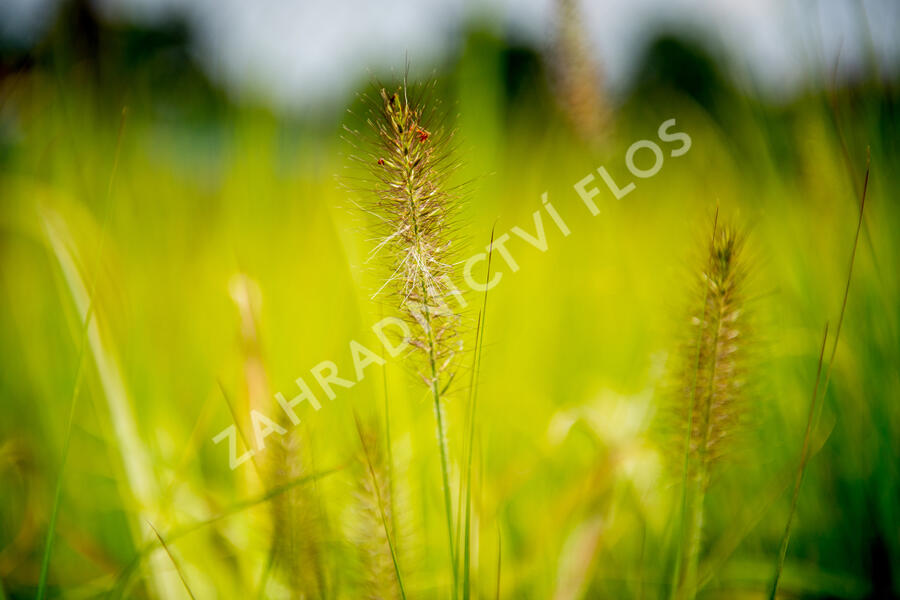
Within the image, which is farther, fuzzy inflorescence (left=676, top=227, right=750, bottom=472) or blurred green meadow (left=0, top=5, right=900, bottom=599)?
blurred green meadow (left=0, top=5, right=900, bottom=599)

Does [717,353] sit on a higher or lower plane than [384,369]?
lower

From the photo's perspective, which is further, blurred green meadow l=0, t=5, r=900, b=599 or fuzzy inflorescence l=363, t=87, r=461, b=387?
blurred green meadow l=0, t=5, r=900, b=599

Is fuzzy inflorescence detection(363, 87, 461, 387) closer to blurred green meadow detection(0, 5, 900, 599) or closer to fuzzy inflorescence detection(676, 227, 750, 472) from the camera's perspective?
blurred green meadow detection(0, 5, 900, 599)

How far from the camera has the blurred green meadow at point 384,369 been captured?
0.63 meters

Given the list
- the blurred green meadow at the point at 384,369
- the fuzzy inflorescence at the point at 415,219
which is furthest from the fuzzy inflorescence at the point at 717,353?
the fuzzy inflorescence at the point at 415,219

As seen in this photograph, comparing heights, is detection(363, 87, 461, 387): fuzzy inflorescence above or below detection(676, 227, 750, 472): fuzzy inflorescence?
above

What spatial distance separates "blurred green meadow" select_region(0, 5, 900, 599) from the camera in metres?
0.63

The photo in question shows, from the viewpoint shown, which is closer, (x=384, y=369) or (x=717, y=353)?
(x=384, y=369)

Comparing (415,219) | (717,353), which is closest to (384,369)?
(415,219)

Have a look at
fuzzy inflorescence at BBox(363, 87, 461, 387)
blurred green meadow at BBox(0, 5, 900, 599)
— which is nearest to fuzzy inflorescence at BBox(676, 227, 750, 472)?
blurred green meadow at BBox(0, 5, 900, 599)

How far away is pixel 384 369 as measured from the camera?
0.40 meters

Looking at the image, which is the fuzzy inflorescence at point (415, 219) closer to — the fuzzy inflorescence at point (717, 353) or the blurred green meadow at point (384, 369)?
the blurred green meadow at point (384, 369)

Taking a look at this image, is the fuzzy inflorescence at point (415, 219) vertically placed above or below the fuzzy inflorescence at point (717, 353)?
above

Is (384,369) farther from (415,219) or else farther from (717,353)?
(717,353)
